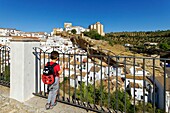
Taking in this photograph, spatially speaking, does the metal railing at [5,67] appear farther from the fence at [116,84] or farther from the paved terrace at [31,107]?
the fence at [116,84]

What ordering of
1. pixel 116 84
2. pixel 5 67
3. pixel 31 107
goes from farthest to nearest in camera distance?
pixel 5 67, pixel 31 107, pixel 116 84

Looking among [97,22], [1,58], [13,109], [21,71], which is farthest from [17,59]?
[97,22]

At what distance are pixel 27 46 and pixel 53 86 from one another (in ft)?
3.12

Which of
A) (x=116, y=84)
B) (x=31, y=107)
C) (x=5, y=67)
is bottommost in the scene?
(x=31, y=107)

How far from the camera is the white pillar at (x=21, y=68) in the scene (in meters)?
2.94

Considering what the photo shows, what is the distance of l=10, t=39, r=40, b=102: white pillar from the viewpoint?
294cm

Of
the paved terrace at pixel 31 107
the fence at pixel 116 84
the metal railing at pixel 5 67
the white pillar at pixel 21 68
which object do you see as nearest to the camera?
the fence at pixel 116 84

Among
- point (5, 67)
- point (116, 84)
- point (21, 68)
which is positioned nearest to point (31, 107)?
point (21, 68)

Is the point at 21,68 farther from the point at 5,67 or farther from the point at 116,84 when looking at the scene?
the point at 116,84

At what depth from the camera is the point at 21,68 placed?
2.94 meters

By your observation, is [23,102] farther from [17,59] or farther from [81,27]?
[81,27]

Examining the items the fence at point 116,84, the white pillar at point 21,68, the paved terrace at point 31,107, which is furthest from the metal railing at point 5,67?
the fence at point 116,84

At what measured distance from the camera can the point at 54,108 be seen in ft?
9.45

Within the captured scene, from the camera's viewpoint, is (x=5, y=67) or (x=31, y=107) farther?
(x=5, y=67)
